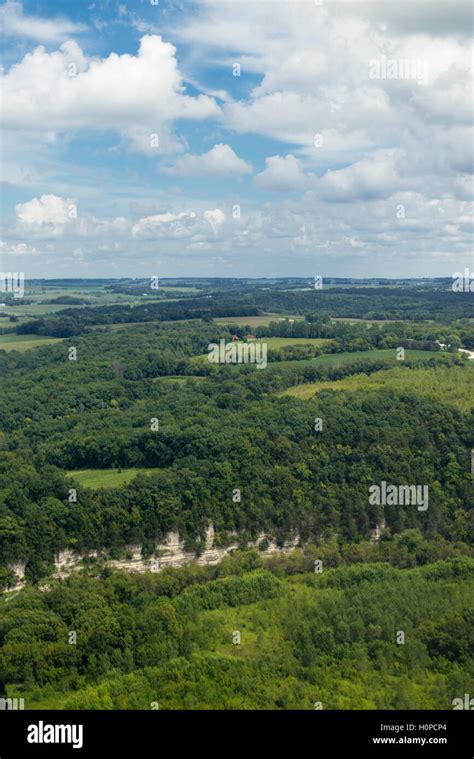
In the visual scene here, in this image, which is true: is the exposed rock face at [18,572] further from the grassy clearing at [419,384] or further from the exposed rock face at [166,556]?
the grassy clearing at [419,384]

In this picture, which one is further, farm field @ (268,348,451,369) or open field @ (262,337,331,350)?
open field @ (262,337,331,350)

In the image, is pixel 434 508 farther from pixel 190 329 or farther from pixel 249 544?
pixel 190 329

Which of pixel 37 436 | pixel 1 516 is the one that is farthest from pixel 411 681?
pixel 37 436

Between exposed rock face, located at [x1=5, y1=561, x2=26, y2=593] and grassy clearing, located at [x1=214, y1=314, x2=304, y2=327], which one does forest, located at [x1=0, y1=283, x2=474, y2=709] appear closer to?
exposed rock face, located at [x1=5, y1=561, x2=26, y2=593]

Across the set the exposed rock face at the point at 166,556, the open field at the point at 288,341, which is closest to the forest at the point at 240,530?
the exposed rock face at the point at 166,556

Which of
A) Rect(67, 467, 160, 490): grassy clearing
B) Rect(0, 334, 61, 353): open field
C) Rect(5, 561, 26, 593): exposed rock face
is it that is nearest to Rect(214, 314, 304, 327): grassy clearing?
Rect(0, 334, 61, 353): open field

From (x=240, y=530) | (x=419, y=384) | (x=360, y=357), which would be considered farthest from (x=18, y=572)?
(x=360, y=357)
